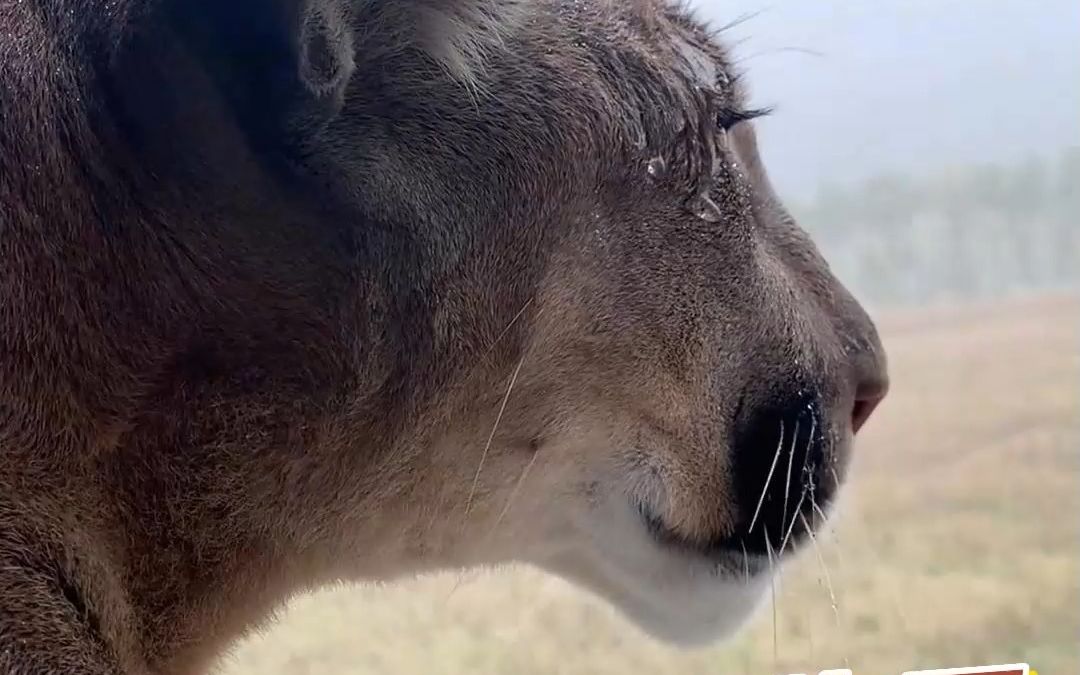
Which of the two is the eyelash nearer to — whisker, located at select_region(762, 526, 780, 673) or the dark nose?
the dark nose

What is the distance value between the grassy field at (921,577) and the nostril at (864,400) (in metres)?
0.26

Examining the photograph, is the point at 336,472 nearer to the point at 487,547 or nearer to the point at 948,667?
the point at 487,547

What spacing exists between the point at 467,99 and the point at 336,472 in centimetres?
29

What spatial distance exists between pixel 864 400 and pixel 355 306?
0.52m

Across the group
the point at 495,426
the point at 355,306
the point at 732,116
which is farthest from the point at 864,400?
the point at 355,306

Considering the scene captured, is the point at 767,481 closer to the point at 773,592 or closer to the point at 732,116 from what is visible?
the point at 773,592

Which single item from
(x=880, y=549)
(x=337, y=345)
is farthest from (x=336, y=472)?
(x=880, y=549)

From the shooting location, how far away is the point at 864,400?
3.50 feet

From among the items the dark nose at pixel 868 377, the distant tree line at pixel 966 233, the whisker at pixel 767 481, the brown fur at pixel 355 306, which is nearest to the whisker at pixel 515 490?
the brown fur at pixel 355 306

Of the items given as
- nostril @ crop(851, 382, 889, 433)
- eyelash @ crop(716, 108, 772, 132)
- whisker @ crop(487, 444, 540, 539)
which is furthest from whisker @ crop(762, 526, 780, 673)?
eyelash @ crop(716, 108, 772, 132)

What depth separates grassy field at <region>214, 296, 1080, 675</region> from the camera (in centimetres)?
141

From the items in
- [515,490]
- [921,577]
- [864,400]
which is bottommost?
[921,577]

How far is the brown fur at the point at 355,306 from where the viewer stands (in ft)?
2.32

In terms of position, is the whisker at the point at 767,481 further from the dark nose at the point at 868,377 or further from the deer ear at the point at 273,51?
the deer ear at the point at 273,51
